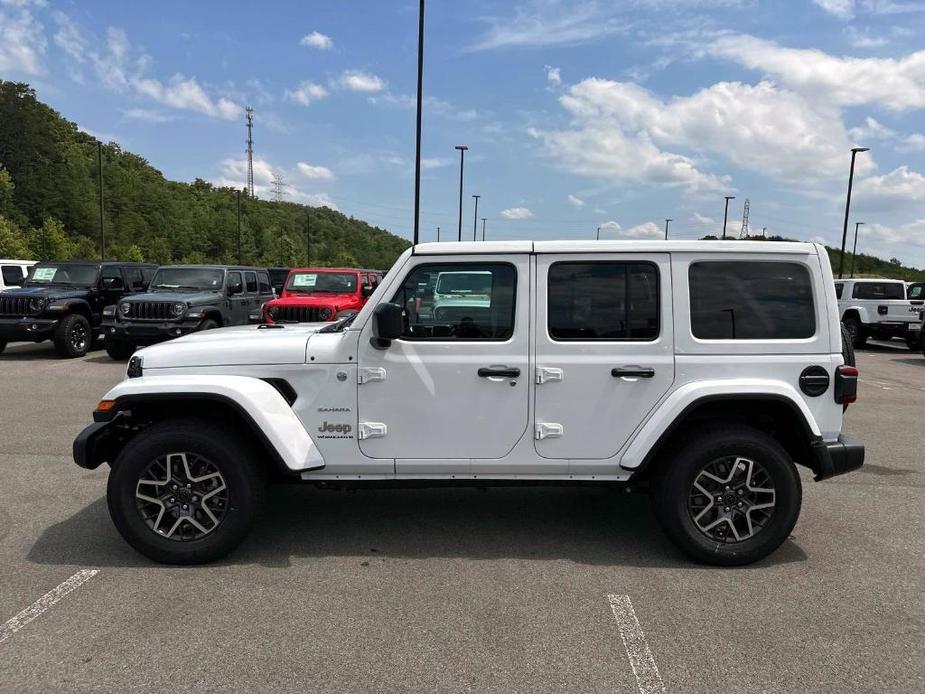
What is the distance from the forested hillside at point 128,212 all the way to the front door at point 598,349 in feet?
166

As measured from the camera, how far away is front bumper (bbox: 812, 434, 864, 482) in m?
3.70

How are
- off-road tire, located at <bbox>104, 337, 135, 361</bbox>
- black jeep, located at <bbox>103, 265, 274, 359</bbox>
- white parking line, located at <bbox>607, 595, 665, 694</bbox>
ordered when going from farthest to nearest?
off-road tire, located at <bbox>104, 337, 135, 361</bbox>
black jeep, located at <bbox>103, 265, 274, 359</bbox>
white parking line, located at <bbox>607, 595, 665, 694</bbox>

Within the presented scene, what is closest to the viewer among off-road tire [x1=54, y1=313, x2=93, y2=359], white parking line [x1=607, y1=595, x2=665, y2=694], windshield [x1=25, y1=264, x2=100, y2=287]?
white parking line [x1=607, y1=595, x2=665, y2=694]

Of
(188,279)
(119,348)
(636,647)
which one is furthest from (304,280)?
(636,647)

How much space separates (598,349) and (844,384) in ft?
4.63

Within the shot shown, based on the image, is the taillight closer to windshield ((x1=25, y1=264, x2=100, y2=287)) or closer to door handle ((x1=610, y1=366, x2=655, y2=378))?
door handle ((x1=610, y1=366, x2=655, y2=378))

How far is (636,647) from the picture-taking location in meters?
2.93

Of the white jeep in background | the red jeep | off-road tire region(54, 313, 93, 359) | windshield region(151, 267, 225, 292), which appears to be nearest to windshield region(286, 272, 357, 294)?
the red jeep

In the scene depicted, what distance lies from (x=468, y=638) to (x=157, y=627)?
147 centimetres

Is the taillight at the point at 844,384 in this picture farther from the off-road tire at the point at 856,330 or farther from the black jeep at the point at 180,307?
the off-road tire at the point at 856,330

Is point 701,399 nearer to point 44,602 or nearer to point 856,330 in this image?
point 44,602

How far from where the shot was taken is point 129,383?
367cm

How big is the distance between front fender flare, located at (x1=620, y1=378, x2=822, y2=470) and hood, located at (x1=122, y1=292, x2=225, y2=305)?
981 cm

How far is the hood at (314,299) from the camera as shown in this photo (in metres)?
11.5
